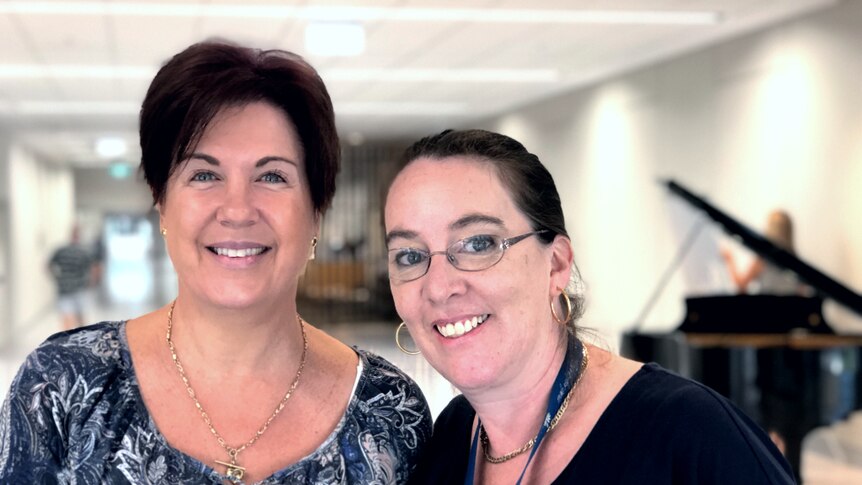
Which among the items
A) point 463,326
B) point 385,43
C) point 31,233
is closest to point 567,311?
point 463,326

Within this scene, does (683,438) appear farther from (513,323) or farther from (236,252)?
(236,252)

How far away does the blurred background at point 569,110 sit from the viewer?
881cm

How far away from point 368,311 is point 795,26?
422 inches

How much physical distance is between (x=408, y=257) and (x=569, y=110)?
13.3m

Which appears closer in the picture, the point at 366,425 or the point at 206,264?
the point at 206,264

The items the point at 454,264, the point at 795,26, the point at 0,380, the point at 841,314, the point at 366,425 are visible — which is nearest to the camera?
the point at 454,264

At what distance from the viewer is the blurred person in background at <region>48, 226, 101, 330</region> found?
48.5 ft

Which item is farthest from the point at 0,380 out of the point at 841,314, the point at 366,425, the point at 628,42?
the point at 366,425

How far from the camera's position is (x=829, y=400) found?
606 cm

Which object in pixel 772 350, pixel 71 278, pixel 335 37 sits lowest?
pixel 71 278

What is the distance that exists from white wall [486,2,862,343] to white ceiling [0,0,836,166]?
308 millimetres

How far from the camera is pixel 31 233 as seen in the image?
49.2 ft

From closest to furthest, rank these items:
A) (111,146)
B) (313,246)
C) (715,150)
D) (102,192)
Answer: (313,246) → (715,150) → (111,146) → (102,192)

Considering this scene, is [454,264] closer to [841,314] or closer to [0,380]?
[841,314]
